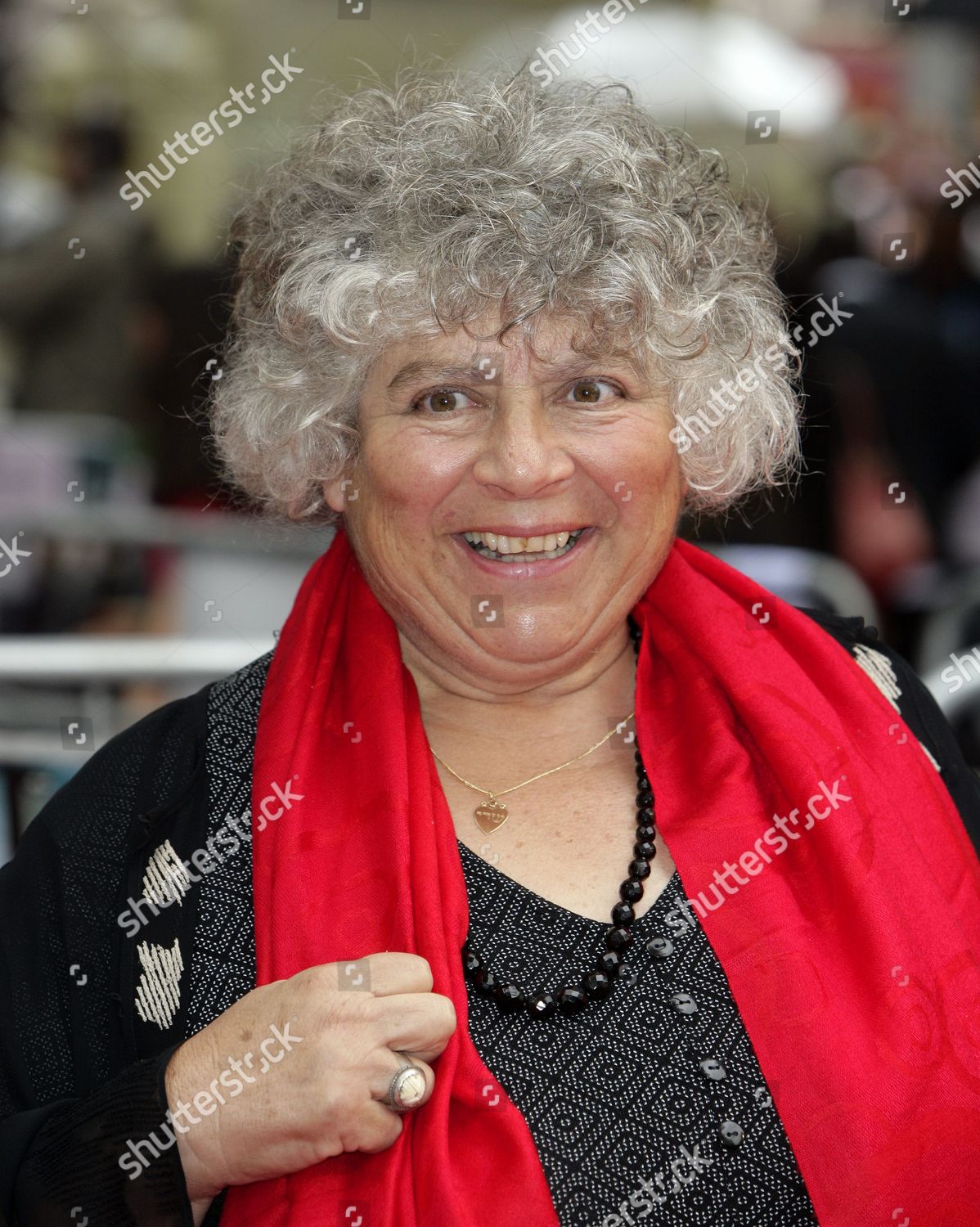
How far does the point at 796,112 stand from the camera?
7.83 meters

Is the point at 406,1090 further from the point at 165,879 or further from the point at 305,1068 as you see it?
the point at 165,879

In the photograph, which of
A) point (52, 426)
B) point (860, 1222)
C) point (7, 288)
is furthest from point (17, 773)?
point (7, 288)

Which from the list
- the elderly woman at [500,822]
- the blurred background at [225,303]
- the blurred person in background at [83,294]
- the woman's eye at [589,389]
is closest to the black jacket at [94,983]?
the elderly woman at [500,822]

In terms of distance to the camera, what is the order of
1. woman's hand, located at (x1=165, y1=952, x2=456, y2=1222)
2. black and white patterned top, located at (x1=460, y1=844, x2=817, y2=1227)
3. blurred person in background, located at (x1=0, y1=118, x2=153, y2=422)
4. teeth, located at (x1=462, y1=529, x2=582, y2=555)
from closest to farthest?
woman's hand, located at (x1=165, y1=952, x2=456, y2=1222) < black and white patterned top, located at (x1=460, y1=844, x2=817, y2=1227) < teeth, located at (x1=462, y1=529, x2=582, y2=555) < blurred person in background, located at (x1=0, y1=118, x2=153, y2=422)

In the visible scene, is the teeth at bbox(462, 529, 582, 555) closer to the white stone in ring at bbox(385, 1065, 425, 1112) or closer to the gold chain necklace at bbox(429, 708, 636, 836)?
the gold chain necklace at bbox(429, 708, 636, 836)

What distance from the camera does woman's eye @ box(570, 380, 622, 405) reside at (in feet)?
6.13

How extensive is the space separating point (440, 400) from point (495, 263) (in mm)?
198

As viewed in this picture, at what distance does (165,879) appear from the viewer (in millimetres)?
1858

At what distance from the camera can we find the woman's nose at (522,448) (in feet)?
5.95

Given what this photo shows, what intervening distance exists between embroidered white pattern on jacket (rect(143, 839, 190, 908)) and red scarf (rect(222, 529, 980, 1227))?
0.11 m

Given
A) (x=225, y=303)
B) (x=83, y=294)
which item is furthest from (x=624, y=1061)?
(x=83, y=294)

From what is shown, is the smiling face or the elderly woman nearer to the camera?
the elderly woman

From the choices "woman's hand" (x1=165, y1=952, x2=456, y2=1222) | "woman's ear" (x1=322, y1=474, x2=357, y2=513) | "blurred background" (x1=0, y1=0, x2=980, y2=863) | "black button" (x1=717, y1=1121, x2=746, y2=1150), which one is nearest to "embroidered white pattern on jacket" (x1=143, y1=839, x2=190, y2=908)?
"woman's hand" (x1=165, y1=952, x2=456, y2=1222)

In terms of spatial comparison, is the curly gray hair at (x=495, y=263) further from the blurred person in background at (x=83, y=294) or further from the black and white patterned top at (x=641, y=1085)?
the blurred person in background at (x=83, y=294)
